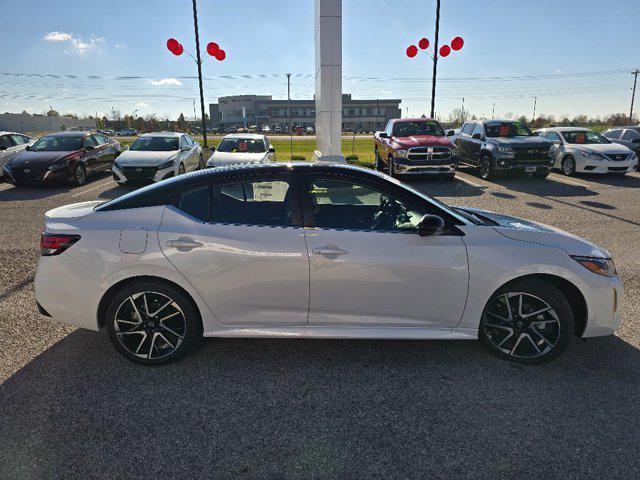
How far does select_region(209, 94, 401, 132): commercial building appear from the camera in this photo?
408 ft

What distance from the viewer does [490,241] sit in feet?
10.3

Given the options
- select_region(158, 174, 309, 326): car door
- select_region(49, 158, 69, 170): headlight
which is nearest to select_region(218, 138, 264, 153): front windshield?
select_region(49, 158, 69, 170): headlight

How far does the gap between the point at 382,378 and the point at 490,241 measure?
51.2 inches

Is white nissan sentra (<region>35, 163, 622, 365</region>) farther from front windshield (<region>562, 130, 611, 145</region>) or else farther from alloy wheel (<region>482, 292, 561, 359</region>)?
front windshield (<region>562, 130, 611, 145</region>)

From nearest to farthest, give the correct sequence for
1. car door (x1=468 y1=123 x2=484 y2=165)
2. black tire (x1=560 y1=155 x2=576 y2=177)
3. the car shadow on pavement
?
the car shadow on pavement
black tire (x1=560 y1=155 x2=576 y2=177)
car door (x1=468 y1=123 x2=484 y2=165)

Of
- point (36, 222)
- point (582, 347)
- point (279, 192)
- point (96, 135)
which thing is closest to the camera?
point (279, 192)

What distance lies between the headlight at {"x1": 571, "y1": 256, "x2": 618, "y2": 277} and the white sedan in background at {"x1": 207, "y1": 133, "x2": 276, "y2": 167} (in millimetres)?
9698

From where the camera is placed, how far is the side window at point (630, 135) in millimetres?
16141

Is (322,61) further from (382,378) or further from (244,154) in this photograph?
(382,378)

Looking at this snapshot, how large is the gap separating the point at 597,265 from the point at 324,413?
233cm

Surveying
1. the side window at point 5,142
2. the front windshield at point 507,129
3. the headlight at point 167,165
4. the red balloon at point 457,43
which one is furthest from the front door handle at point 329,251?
the red balloon at point 457,43

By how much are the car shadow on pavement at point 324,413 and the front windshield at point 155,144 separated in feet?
34.4

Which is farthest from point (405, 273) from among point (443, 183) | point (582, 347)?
point (443, 183)

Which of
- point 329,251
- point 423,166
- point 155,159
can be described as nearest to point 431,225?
point 329,251
